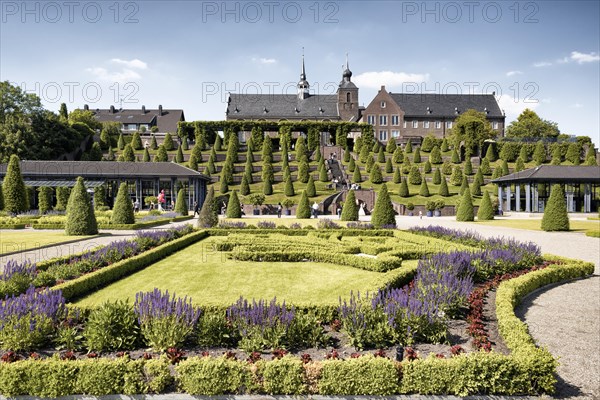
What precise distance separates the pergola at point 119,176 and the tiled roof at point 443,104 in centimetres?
5842

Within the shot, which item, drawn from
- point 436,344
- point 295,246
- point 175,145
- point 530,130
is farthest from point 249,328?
point 530,130

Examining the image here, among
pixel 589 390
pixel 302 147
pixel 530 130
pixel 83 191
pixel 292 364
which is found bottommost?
pixel 589 390

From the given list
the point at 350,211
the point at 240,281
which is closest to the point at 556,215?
the point at 350,211

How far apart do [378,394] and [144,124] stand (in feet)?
337

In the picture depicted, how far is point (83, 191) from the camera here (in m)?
21.2

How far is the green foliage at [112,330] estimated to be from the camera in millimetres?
6004

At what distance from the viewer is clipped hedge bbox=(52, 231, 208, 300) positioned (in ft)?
29.0

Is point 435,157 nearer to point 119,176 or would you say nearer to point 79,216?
point 119,176

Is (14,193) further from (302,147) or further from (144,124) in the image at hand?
(144,124)

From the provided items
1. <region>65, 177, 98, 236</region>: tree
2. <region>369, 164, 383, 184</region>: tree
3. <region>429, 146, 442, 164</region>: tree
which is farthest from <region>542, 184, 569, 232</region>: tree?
<region>429, 146, 442, 164</region>: tree

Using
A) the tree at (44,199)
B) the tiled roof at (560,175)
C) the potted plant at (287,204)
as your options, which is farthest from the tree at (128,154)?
the tiled roof at (560,175)

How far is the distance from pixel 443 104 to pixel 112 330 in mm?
94979

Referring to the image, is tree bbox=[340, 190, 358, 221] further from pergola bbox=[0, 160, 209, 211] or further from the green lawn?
pergola bbox=[0, 160, 209, 211]

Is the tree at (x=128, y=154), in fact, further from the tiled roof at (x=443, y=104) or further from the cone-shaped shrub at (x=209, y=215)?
the tiled roof at (x=443, y=104)
